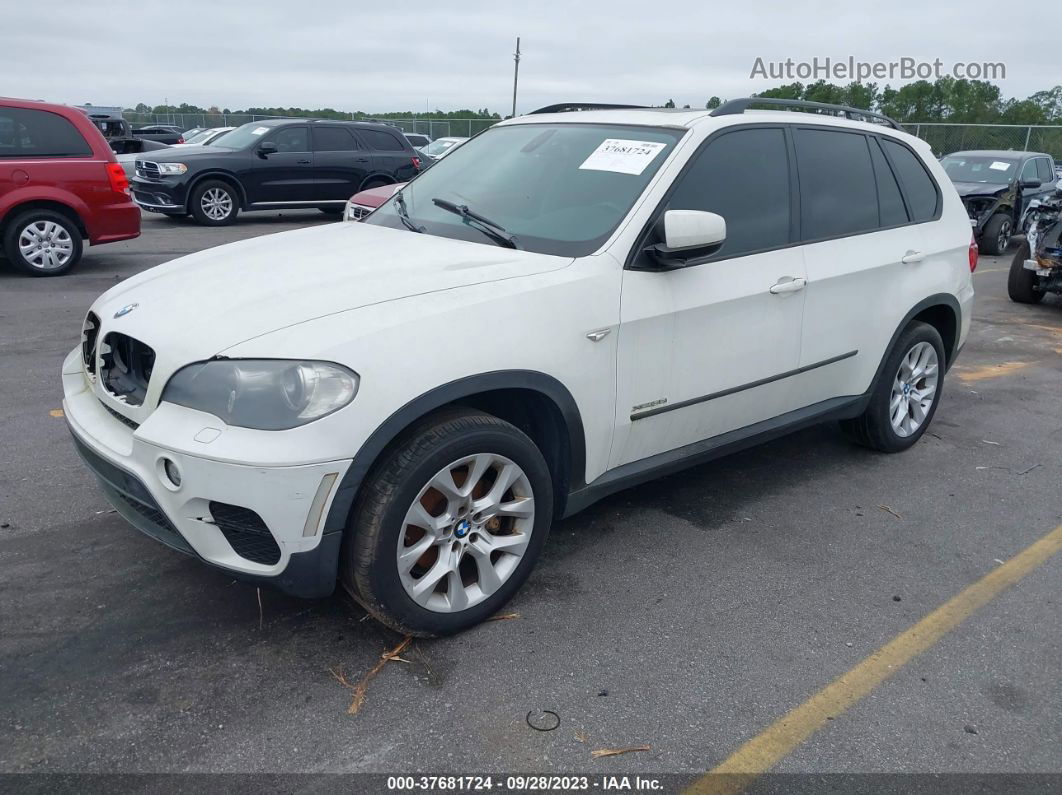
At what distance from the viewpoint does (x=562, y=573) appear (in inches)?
143

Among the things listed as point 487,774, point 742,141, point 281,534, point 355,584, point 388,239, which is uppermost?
point 742,141

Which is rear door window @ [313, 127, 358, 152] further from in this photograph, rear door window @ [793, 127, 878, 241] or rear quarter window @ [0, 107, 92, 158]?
rear door window @ [793, 127, 878, 241]

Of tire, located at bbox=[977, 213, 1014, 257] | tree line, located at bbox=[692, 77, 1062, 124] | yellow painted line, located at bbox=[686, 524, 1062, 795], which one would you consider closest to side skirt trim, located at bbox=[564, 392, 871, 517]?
yellow painted line, located at bbox=[686, 524, 1062, 795]

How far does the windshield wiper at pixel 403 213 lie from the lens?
3.95 meters

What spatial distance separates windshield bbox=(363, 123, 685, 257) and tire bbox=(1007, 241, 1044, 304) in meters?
7.98

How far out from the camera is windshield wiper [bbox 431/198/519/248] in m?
3.58

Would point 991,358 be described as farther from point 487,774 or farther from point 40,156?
point 40,156

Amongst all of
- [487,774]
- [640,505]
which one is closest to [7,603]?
[487,774]

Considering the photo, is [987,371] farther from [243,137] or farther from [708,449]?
[243,137]

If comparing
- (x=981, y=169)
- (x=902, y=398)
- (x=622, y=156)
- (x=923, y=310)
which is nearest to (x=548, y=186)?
(x=622, y=156)

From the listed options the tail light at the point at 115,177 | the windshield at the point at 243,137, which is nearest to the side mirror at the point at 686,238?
the tail light at the point at 115,177

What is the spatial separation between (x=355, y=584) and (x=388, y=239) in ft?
5.05

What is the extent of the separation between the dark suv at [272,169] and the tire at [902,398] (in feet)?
39.5

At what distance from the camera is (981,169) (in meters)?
14.8
